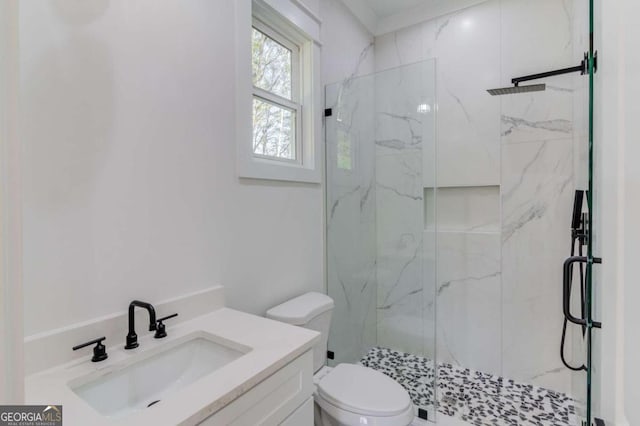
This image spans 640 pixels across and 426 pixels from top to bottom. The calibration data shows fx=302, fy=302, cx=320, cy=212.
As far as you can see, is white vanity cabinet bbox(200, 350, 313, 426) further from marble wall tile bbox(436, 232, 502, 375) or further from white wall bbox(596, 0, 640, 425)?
marble wall tile bbox(436, 232, 502, 375)

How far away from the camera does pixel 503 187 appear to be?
2186 mm

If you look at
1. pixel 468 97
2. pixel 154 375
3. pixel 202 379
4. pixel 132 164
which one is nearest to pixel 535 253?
pixel 468 97

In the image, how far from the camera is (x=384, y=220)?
2.42 m

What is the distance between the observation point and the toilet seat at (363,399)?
4.28 ft

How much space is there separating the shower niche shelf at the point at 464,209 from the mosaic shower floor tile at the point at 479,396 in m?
1.01

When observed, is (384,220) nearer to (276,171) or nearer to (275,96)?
(276,171)

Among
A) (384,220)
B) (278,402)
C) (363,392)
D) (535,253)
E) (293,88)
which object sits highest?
(293,88)

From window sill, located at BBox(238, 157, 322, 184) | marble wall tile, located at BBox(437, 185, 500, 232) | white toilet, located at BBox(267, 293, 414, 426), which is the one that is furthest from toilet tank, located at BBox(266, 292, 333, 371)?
marble wall tile, located at BBox(437, 185, 500, 232)

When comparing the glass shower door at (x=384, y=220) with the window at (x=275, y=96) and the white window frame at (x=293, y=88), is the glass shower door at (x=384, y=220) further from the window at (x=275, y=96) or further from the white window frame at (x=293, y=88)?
the window at (x=275, y=96)

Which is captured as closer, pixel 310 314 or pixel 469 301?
pixel 310 314

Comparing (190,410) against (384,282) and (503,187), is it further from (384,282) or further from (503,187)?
(503,187)

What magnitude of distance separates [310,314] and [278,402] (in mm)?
645

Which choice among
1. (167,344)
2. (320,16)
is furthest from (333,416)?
(320,16)

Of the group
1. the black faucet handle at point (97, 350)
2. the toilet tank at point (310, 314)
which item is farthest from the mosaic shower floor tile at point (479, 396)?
the black faucet handle at point (97, 350)
